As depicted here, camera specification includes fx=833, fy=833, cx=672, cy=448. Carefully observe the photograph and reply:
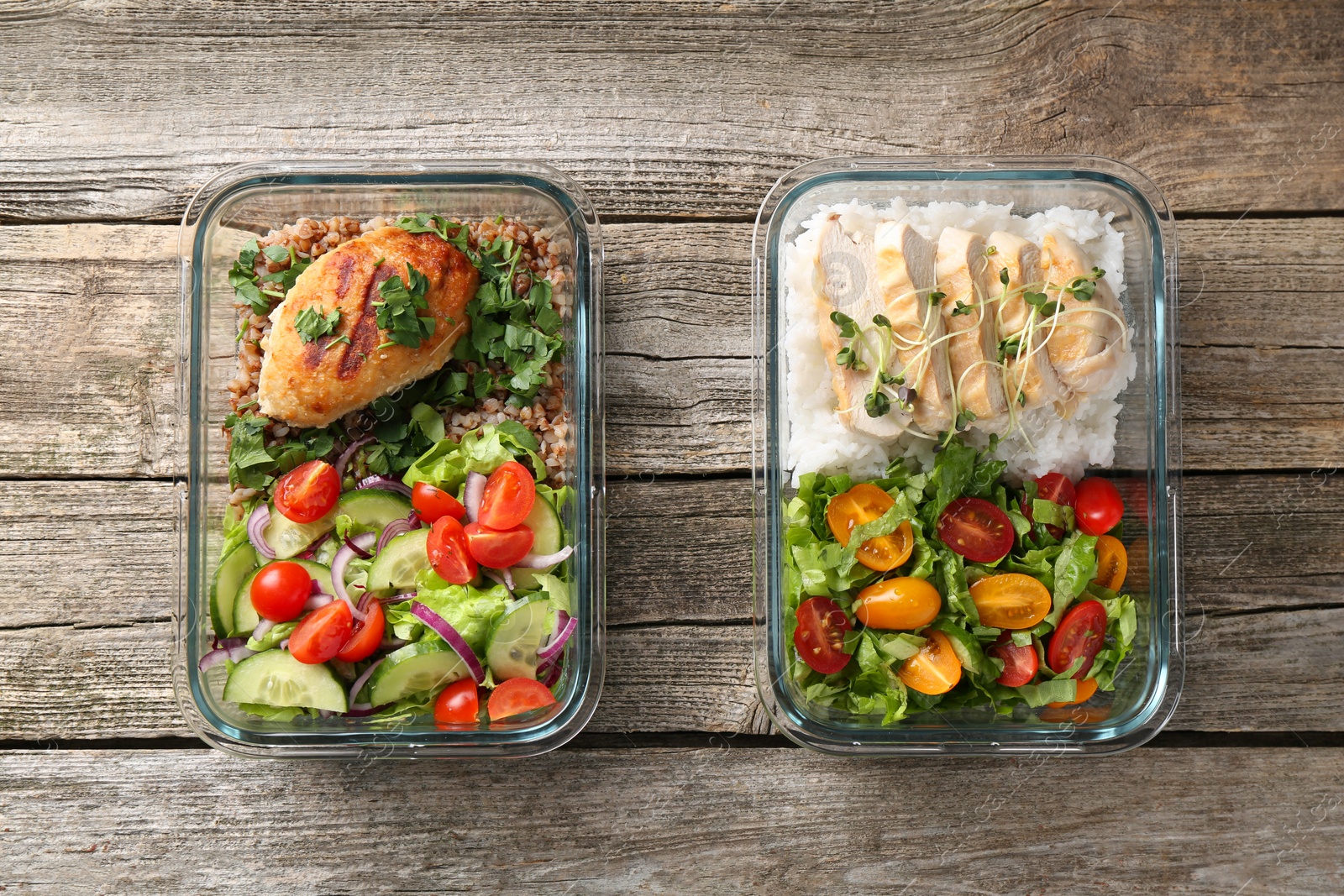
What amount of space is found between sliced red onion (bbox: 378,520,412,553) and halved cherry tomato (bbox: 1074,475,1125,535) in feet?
5.11

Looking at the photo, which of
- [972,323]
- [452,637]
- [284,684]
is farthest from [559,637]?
[972,323]

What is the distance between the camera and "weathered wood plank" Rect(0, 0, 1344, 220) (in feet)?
6.89

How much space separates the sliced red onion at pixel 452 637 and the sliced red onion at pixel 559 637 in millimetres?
133

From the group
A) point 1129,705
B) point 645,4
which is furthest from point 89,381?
point 1129,705

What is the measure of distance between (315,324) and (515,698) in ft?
3.05

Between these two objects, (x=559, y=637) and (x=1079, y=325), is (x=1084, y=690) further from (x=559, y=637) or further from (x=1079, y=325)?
(x=559, y=637)

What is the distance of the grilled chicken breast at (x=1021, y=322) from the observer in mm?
1812

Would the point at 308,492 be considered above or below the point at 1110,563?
above

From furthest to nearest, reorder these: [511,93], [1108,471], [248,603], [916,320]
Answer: [511,93], [1108,471], [248,603], [916,320]

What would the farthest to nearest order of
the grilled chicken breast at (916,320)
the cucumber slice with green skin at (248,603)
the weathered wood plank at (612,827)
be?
1. the weathered wood plank at (612,827)
2. the cucumber slice with green skin at (248,603)
3. the grilled chicken breast at (916,320)

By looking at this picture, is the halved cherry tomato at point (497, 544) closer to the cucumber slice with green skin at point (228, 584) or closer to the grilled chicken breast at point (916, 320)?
the cucumber slice with green skin at point (228, 584)

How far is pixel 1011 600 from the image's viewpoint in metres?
1.85

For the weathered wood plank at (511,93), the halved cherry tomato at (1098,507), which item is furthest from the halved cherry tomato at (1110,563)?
the weathered wood plank at (511,93)

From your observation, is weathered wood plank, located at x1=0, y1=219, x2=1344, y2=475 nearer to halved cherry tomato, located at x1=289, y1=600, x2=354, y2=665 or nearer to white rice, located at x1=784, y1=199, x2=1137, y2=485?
white rice, located at x1=784, y1=199, x2=1137, y2=485
